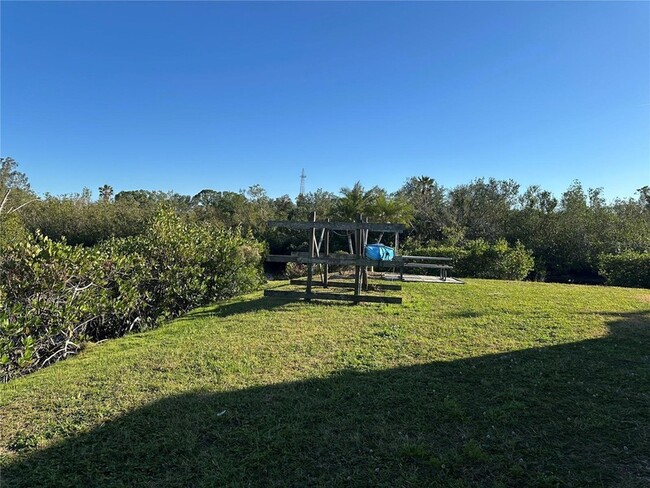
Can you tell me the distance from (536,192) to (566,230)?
13.2 ft

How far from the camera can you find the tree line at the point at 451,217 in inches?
724

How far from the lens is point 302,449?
8.80 feet

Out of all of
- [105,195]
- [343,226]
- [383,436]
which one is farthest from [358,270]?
[105,195]

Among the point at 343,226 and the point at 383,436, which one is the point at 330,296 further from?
the point at 383,436

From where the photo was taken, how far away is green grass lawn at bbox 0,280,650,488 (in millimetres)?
2463

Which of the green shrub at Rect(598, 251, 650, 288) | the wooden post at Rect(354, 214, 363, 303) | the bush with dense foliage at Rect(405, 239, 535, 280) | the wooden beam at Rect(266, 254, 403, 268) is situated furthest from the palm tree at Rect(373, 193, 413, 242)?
the wooden beam at Rect(266, 254, 403, 268)

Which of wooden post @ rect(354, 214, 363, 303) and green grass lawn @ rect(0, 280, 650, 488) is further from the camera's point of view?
wooden post @ rect(354, 214, 363, 303)

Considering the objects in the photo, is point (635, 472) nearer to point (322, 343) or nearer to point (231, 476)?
point (231, 476)

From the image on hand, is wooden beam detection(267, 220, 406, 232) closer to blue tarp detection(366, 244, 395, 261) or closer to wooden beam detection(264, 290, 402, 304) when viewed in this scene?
blue tarp detection(366, 244, 395, 261)

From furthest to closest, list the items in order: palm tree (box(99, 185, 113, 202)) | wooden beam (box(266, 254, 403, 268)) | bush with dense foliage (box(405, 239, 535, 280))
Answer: palm tree (box(99, 185, 113, 202)) < bush with dense foliage (box(405, 239, 535, 280)) < wooden beam (box(266, 254, 403, 268))

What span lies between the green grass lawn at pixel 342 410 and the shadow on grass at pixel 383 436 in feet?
0.04

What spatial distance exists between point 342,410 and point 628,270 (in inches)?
567

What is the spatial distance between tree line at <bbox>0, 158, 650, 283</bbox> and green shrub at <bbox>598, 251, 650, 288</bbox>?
18.0 inches

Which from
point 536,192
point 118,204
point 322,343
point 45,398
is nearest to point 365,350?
point 322,343
